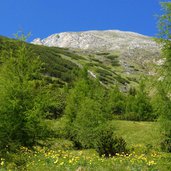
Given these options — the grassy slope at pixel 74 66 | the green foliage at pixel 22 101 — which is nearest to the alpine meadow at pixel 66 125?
the green foliage at pixel 22 101

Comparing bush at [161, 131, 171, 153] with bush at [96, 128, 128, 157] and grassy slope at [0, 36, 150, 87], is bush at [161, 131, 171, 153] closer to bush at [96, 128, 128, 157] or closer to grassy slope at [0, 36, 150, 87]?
bush at [96, 128, 128, 157]

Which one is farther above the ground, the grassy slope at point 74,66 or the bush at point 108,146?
the grassy slope at point 74,66

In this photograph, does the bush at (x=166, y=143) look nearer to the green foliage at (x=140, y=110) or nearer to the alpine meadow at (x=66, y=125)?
the alpine meadow at (x=66, y=125)

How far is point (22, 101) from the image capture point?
58.7 feet

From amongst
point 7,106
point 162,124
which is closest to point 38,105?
point 7,106

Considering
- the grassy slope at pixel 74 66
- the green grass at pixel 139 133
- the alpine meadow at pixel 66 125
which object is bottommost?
the green grass at pixel 139 133

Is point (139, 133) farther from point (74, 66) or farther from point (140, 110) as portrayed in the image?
point (74, 66)

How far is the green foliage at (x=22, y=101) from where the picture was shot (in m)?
16.9

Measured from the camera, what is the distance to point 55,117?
46.2 m

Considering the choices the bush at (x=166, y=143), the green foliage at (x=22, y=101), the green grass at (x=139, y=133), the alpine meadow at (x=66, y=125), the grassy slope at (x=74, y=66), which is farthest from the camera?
the grassy slope at (x=74, y=66)

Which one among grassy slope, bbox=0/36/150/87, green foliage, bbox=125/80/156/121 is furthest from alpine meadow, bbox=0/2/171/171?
green foliage, bbox=125/80/156/121

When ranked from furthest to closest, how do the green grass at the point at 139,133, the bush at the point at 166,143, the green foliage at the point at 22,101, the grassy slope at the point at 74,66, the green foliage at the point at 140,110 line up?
the grassy slope at the point at 74,66 → the green foliage at the point at 140,110 → the green grass at the point at 139,133 → the bush at the point at 166,143 → the green foliage at the point at 22,101

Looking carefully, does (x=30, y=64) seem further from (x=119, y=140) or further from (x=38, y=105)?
(x=119, y=140)

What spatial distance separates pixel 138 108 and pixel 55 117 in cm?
1159
